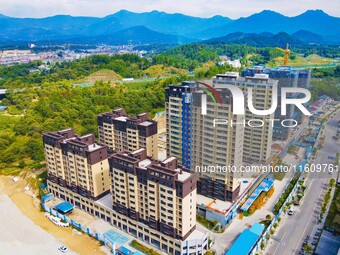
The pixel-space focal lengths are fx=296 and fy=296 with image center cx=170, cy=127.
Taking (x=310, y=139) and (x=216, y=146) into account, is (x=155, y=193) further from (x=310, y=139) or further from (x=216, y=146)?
(x=310, y=139)

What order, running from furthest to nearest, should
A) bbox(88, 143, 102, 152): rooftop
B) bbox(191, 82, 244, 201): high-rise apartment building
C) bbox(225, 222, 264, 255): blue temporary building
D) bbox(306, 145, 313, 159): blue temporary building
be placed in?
bbox(306, 145, 313, 159): blue temporary building
bbox(88, 143, 102, 152): rooftop
bbox(191, 82, 244, 201): high-rise apartment building
bbox(225, 222, 264, 255): blue temporary building

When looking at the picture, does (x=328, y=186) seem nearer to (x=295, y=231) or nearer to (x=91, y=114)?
(x=295, y=231)

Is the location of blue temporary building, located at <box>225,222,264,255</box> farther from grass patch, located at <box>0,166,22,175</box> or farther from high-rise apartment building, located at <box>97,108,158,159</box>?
grass patch, located at <box>0,166,22,175</box>

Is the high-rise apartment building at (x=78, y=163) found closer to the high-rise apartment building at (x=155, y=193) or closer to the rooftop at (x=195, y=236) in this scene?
the high-rise apartment building at (x=155, y=193)

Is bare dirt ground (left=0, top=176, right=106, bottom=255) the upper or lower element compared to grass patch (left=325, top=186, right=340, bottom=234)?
lower

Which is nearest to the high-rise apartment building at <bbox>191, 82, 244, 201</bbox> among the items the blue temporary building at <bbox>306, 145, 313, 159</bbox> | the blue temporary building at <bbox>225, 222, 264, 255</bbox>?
the blue temporary building at <bbox>225, 222, 264, 255</bbox>

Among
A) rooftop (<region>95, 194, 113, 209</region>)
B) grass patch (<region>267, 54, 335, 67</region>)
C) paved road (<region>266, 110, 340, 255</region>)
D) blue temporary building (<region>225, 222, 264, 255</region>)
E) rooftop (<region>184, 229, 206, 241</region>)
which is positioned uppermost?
Result: grass patch (<region>267, 54, 335, 67</region>)
